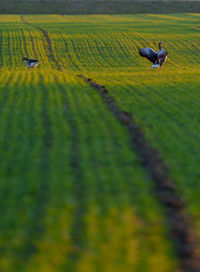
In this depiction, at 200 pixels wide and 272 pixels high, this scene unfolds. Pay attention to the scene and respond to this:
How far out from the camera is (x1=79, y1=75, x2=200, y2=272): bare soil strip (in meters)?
8.94

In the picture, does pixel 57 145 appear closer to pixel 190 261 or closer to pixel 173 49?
pixel 190 261

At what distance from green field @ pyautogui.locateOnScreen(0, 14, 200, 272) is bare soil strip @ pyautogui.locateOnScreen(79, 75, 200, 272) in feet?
0.71

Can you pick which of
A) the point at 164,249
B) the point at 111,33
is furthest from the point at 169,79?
the point at 111,33

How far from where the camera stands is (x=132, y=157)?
15.5 metres

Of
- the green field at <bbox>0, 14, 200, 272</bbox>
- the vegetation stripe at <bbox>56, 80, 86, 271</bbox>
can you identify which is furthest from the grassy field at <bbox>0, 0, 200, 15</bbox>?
the vegetation stripe at <bbox>56, 80, 86, 271</bbox>

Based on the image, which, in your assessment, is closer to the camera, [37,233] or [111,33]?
[37,233]

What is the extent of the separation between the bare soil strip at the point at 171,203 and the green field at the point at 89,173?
22 centimetres

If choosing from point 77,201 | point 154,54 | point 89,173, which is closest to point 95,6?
point 154,54

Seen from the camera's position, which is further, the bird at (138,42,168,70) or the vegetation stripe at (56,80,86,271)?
the bird at (138,42,168,70)

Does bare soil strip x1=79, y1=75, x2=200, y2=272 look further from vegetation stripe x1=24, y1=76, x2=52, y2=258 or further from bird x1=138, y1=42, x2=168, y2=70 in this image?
bird x1=138, y1=42, x2=168, y2=70

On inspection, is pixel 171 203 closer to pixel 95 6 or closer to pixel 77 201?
pixel 77 201

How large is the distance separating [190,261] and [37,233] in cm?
403

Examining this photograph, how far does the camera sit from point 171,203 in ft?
37.7

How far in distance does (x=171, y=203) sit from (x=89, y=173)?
3.52 metres
